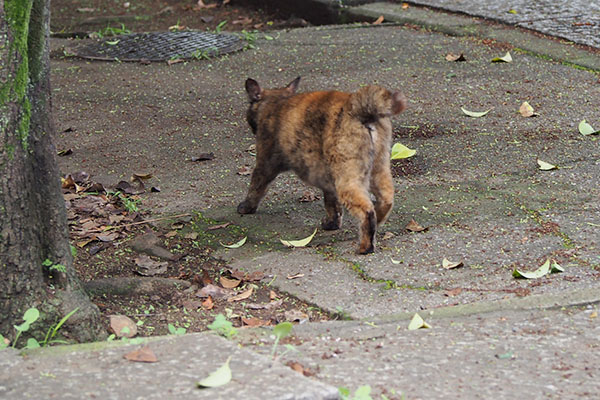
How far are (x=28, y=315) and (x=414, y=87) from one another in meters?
4.48

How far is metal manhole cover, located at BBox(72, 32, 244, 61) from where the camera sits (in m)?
8.20

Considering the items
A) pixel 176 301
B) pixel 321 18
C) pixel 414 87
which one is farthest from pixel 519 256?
pixel 321 18

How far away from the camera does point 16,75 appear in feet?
10.7

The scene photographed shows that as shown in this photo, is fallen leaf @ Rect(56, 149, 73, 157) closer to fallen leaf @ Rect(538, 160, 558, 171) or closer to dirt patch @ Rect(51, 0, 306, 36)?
fallen leaf @ Rect(538, 160, 558, 171)

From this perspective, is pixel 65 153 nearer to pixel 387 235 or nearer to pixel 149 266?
pixel 149 266

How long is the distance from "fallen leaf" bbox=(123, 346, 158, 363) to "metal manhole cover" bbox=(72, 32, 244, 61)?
549 centimetres

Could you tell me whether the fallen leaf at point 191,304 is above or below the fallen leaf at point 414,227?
below

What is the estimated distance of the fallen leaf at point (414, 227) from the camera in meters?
4.65

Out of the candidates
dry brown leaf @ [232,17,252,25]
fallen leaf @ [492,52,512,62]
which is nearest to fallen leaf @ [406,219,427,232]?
fallen leaf @ [492,52,512,62]

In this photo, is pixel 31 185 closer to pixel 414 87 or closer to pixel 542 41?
pixel 414 87

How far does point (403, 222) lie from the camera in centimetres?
479

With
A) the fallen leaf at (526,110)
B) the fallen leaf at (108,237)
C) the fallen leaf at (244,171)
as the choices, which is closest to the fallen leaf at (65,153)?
the fallen leaf at (244,171)

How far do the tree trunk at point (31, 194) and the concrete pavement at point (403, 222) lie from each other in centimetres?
49

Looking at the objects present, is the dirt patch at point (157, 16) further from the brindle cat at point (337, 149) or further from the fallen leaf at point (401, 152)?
the brindle cat at point (337, 149)
